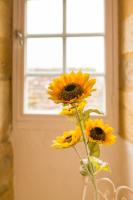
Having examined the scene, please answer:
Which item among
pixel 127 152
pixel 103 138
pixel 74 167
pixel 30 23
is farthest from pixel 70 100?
pixel 30 23

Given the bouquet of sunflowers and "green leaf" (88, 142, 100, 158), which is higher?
the bouquet of sunflowers

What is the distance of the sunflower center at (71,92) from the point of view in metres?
0.65

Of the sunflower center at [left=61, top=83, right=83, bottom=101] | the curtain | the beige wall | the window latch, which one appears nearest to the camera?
the sunflower center at [left=61, top=83, right=83, bottom=101]

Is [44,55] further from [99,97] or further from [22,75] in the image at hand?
[99,97]

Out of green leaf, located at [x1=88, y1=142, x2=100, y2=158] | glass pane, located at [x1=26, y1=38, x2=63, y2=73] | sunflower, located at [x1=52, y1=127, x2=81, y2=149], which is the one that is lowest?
green leaf, located at [x1=88, y1=142, x2=100, y2=158]

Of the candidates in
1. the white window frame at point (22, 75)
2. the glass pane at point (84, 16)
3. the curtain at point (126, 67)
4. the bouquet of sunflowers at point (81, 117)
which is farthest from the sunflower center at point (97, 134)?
the glass pane at point (84, 16)

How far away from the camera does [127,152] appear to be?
1361mm

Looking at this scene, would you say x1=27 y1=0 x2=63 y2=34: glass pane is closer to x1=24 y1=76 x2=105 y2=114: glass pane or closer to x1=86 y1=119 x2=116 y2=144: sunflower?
x1=24 y1=76 x2=105 y2=114: glass pane

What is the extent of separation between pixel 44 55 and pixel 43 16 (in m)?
0.25

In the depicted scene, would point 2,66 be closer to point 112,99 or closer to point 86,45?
point 86,45

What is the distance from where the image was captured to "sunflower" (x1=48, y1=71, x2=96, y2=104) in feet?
2.14

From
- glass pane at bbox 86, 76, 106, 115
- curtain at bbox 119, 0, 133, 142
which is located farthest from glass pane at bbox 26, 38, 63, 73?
curtain at bbox 119, 0, 133, 142

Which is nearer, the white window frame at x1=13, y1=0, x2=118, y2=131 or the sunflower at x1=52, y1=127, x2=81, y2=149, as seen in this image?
the sunflower at x1=52, y1=127, x2=81, y2=149

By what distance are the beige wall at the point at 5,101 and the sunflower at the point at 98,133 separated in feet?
2.70
